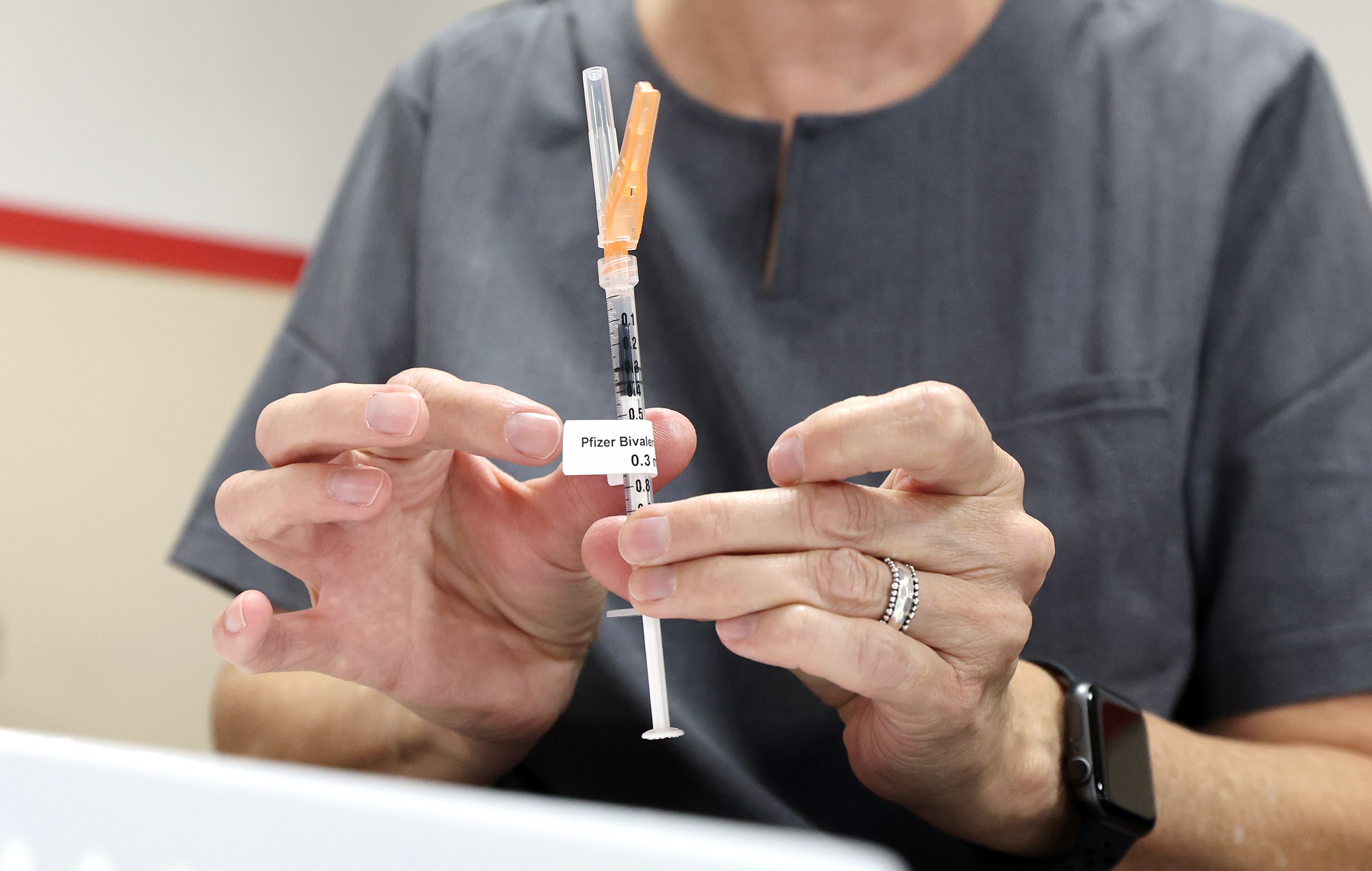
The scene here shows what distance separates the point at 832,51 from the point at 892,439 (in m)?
0.50

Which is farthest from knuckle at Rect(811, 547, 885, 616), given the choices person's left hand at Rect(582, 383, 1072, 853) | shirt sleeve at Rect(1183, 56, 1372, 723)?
shirt sleeve at Rect(1183, 56, 1372, 723)

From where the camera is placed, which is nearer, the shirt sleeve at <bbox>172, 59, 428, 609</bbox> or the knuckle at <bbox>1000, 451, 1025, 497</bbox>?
the knuckle at <bbox>1000, 451, 1025, 497</bbox>

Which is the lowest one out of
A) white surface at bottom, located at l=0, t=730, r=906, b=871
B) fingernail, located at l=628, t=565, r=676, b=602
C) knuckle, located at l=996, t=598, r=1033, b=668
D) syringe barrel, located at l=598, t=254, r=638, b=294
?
knuckle, located at l=996, t=598, r=1033, b=668

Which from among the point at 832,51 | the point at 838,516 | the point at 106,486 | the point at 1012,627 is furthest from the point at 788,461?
the point at 106,486

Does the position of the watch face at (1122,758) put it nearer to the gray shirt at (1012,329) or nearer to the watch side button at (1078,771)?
the watch side button at (1078,771)

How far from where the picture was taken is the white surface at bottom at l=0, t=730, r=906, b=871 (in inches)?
8.5

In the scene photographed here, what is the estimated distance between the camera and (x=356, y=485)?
49 cm

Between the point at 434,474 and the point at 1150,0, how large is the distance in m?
0.74

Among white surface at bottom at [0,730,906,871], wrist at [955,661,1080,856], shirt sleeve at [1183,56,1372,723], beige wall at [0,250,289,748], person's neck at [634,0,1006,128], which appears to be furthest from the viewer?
beige wall at [0,250,289,748]

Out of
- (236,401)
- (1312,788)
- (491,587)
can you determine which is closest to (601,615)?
(491,587)

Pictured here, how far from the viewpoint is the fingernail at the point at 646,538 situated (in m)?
0.47

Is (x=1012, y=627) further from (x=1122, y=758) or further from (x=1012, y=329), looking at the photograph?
(x=1012, y=329)

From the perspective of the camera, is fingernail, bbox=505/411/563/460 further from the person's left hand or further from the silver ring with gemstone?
the silver ring with gemstone

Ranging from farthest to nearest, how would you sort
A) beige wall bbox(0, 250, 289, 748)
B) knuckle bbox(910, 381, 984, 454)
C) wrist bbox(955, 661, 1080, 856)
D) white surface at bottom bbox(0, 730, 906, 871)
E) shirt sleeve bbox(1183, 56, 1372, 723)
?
beige wall bbox(0, 250, 289, 748)
shirt sleeve bbox(1183, 56, 1372, 723)
wrist bbox(955, 661, 1080, 856)
knuckle bbox(910, 381, 984, 454)
white surface at bottom bbox(0, 730, 906, 871)
